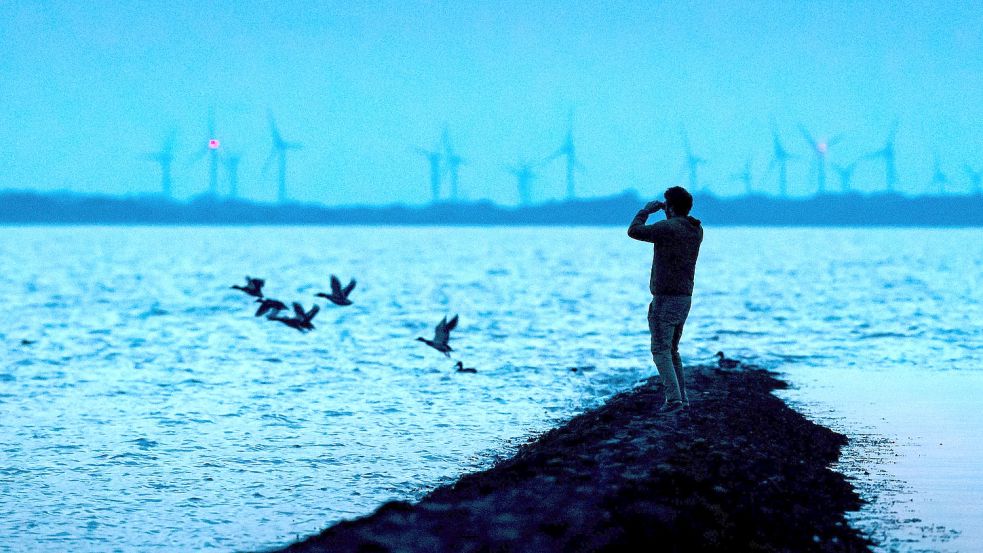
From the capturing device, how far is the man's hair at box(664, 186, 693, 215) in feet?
32.3

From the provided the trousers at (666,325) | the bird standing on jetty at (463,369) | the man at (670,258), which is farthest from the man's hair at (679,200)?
the bird standing on jetty at (463,369)

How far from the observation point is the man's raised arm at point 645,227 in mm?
9648

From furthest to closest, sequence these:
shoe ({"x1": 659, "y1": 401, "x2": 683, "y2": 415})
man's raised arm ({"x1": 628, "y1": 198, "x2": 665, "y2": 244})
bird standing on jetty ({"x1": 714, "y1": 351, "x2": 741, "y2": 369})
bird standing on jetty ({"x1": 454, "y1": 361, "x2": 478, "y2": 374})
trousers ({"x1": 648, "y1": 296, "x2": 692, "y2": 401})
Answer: bird standing on jetty ({"x1": 454, "y1": 361, "x2": 478, "y2": 374}) → bird standing on jetty ({"x1": 714, "y1": 351, "x2": 741, "y2": 369}) → shoe ({"x1": 659, "y1": 401, "x2": 683, "y2": 415}) → trousers ({"x1": 648, "y1": 296, "x2": 692, "y2": 401}) → man's raised arm ({"x1": 628, "y1": 198, "x2": 665, "y2": 244})

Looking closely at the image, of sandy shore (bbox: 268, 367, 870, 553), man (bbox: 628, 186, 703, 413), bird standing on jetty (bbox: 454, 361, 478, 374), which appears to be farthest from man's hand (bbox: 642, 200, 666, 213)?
bird standing on jetty (bbox: 454, 361, 478, 374)

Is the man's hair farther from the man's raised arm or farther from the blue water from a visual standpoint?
the blue water

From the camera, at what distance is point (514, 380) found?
1850 centimetres

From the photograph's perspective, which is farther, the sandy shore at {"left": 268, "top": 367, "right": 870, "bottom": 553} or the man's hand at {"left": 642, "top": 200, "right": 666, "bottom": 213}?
the man's hand at {"left": 642, "top": 200, "right": 666, "bottom": 213}

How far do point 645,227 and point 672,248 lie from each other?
28cm

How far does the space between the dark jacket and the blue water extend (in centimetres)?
270

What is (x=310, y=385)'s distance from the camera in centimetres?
1814

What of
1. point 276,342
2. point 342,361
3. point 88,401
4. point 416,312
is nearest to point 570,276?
point 416,312

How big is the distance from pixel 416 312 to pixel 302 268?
43.1 metres

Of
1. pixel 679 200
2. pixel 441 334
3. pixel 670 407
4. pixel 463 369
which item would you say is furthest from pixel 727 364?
pixel 679 200

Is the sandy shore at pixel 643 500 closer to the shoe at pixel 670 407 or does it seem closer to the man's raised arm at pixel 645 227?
the shoe at pixel 670 407
